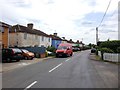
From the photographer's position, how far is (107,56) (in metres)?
30.0

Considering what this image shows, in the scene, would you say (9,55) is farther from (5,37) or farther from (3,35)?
(5,37)

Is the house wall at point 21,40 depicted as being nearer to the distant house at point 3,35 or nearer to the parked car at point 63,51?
the parked car at point 63,51

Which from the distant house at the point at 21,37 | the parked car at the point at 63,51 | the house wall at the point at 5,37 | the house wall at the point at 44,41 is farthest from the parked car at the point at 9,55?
the house wall at the point at 44,41

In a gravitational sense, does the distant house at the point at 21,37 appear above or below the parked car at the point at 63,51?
above

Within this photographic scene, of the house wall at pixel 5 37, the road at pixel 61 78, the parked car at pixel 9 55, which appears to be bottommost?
the road at pixel 61 78

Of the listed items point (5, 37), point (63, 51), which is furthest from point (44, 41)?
point (5, 37)

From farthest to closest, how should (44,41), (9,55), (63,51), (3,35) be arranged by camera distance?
1. (44,41)
2. (63,51)
3. (3,35)
4. (9,55)

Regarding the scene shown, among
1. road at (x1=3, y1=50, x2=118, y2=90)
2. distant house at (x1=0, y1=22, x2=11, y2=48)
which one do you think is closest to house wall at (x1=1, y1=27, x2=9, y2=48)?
distant house at (x1=0, y1=22, x2=11, y2=48)

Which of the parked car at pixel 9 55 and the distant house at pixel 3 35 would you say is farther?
the distant house at pixel 3 35

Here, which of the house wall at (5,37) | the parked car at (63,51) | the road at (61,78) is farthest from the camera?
the parked car at (63,51)

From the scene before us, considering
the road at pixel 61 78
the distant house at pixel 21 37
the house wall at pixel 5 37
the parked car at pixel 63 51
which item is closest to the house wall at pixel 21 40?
the distant house at pixel 21 37

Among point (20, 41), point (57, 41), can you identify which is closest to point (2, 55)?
point (20, 41)

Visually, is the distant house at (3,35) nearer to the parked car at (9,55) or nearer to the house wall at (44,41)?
the parked car at (9,55)

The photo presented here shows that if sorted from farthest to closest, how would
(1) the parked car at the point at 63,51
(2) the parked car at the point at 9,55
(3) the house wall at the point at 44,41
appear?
(3) the house wall at the point at 44,41 < (1) the parked car at the point at 63,51 < (2) the parked car at the point at 9,55
